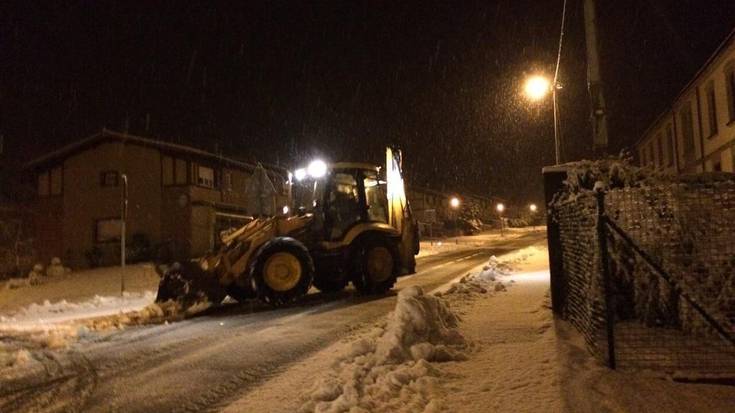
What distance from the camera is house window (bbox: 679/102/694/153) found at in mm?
30300

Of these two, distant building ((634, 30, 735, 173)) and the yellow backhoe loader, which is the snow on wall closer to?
the yellow backhoe loader

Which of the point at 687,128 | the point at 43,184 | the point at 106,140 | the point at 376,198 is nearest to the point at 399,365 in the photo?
the point at 376,198

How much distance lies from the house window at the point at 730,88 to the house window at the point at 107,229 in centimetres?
2808

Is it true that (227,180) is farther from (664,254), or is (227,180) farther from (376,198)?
(664,254)

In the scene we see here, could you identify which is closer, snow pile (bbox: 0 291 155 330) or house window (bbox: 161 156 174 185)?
snow pile (bbox: 0 291 155 330)

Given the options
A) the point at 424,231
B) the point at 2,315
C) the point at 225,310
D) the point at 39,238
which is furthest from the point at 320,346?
the point at 424,231

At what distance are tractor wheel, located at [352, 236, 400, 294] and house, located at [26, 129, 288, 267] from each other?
48.1 feet

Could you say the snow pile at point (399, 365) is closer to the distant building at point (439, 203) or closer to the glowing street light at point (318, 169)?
the glowing street light at point (318, 169)

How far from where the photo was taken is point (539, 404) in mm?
4750

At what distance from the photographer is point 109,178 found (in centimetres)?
2800

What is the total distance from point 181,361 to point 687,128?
106 feet

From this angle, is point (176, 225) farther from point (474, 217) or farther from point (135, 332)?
point (474, 217)

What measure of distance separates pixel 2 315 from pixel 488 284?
11.1 m

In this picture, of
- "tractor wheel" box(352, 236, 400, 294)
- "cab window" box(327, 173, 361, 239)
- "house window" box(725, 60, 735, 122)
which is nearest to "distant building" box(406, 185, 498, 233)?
"house window" box(725, 60, 735, 122)
